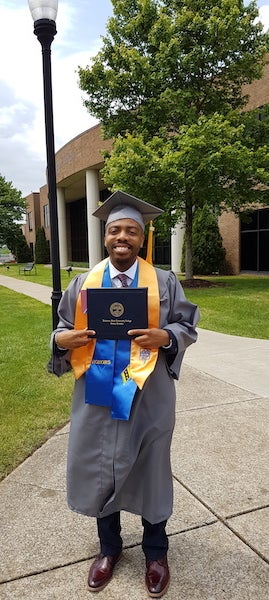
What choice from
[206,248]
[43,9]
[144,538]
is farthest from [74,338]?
[206,248]

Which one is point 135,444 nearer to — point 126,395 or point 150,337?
point 126,395

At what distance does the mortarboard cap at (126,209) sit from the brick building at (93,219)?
728 inches

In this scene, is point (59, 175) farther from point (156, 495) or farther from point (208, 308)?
point (156, 495)

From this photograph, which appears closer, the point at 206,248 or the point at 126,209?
the point at 126,209

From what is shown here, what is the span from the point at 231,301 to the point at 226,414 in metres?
7.78

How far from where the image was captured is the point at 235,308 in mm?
10836

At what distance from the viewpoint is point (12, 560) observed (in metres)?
2.41

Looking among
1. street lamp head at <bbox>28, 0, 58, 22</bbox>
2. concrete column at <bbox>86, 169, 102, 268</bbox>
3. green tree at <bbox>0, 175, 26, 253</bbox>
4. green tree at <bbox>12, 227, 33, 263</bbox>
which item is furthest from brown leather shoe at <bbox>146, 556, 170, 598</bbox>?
green tree at <bbox>12, 227, 33, 263</bbox>

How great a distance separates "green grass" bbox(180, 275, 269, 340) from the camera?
8.79m

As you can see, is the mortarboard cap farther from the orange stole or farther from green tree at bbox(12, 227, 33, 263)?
green tree at bbox(12, 227, 33, 263)

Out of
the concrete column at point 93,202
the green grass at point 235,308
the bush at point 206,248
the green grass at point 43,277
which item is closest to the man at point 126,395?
the green grass at point 235,308

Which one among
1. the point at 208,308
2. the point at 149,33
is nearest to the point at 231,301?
the point at 208,308

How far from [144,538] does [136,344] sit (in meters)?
1.03

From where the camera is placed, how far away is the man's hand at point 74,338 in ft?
6.68
